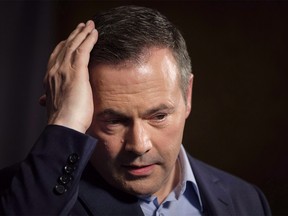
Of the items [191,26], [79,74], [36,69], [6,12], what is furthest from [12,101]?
[79,74]

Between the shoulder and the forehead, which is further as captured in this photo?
the shoulder

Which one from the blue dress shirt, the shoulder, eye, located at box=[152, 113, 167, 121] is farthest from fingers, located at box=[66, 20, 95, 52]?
the shoulder

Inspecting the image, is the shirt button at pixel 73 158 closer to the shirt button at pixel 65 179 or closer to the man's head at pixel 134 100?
the shirt button at pixel 65 179

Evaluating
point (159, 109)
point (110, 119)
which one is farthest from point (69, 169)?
point (159, 109)

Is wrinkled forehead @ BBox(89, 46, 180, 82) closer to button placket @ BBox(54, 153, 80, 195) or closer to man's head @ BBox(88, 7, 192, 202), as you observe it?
man's head @ BBox(88, 7, 192, 202)

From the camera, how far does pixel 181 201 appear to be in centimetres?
162

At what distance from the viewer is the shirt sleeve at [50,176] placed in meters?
1.24

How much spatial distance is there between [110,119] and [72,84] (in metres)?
0.14

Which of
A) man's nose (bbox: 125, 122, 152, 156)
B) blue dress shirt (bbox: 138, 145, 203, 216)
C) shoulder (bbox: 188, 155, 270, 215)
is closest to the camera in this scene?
man's nose (bbox: 125, 122, 152, 156)

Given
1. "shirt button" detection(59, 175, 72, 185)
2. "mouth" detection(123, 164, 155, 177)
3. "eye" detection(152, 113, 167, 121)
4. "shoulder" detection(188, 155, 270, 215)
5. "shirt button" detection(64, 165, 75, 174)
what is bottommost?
"shoulder" detection(188, 155, 270, 215)

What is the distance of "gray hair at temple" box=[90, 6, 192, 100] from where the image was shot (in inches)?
55.3

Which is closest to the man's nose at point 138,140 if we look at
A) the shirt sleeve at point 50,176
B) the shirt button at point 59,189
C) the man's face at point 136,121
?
the man's face at point 136,121

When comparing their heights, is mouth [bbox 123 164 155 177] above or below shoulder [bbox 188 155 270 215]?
above

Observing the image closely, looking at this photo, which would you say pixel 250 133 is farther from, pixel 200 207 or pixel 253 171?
pixel 200 207
